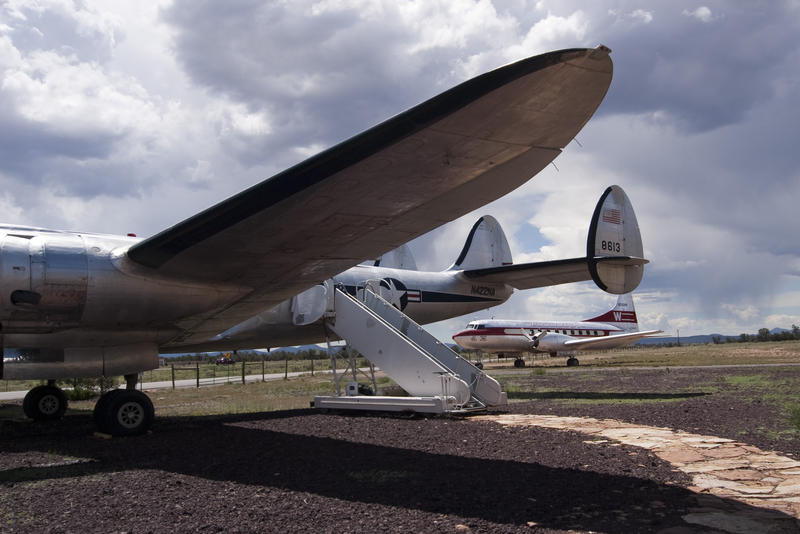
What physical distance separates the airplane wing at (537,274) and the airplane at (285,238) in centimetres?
332

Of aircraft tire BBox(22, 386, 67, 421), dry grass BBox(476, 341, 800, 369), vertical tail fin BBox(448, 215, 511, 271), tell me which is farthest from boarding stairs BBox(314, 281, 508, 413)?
dry grass BBox(476, 341, 800, 369)

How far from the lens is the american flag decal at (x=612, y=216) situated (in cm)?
1235

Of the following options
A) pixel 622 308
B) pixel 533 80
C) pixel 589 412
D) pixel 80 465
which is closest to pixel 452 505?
pixel 533 80

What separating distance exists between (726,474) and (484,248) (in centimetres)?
1399

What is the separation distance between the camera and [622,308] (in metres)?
54.6

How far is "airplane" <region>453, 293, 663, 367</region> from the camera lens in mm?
42031

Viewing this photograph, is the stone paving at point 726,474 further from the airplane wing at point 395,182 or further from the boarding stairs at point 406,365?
the airplane wing at point 395,182

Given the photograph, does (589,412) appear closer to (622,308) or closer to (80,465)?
(80,465)

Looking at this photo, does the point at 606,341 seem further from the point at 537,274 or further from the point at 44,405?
the point at 44,405

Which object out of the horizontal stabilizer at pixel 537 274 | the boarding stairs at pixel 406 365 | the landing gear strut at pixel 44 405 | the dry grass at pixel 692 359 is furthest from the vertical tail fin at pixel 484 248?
the dry grass at pixel 692 359

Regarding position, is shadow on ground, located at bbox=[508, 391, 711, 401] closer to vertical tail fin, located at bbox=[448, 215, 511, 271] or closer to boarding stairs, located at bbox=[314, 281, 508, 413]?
boarding stairs, located at bbox=[314, 281, 508, 413]

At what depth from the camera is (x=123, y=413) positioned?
9.38 m

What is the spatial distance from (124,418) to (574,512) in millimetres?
7444

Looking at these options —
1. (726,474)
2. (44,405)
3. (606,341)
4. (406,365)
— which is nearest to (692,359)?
(606,341)
